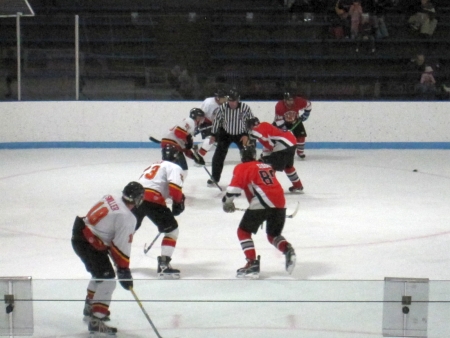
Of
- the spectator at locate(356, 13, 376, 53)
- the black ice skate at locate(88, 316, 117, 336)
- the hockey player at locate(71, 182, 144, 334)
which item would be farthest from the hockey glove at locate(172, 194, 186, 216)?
the spectator at locate(356, 13, 376, 53)

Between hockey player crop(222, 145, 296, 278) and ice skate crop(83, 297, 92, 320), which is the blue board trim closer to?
hockey player crop(222, 145, 296, 278)

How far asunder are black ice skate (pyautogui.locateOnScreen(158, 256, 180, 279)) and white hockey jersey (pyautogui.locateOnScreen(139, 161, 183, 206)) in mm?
358

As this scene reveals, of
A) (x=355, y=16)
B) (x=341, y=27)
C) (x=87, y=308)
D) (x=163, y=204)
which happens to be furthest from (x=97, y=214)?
(x=355, y=16)

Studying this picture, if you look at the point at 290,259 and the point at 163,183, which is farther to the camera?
the point at 163,183

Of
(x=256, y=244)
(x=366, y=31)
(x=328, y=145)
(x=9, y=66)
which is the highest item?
(x=366, y=31)

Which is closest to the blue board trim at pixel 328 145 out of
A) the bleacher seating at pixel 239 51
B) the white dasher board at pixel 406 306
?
the bleacher seating at pixel 239 51

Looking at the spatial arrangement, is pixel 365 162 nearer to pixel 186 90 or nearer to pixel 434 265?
pixel 186 90

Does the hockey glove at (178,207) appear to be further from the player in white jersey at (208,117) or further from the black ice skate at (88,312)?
the player in white jersey at (208,117)

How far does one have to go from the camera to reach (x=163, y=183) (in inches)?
217

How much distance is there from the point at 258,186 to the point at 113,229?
1.31 m

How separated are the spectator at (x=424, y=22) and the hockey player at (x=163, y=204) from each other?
7834 mm

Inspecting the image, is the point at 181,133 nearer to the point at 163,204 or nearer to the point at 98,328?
the point at 163,204

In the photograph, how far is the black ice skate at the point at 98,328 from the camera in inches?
128

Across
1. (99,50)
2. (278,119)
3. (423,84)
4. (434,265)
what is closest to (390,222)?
(434,265)
